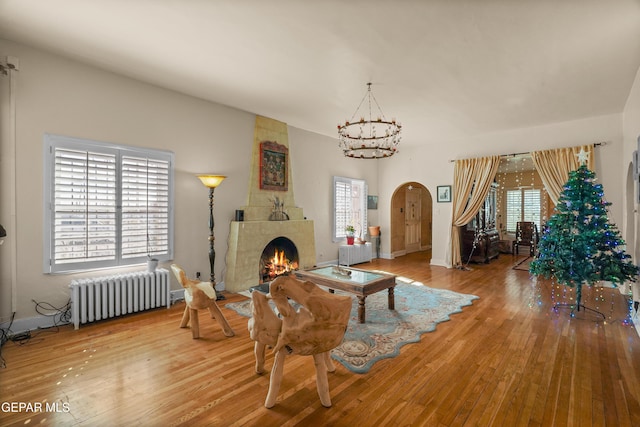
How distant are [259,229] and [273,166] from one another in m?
1.36

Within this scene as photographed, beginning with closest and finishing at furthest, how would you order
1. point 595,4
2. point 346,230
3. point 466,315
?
point 595,4, point 466,315, point 346,230

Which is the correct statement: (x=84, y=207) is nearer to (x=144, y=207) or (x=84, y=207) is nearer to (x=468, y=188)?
(x=144, y=207)

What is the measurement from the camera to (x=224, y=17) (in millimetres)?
2799

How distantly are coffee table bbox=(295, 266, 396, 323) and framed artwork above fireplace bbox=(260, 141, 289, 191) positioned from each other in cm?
205

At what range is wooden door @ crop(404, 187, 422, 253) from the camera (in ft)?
31.4

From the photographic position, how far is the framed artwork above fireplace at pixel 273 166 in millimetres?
5812

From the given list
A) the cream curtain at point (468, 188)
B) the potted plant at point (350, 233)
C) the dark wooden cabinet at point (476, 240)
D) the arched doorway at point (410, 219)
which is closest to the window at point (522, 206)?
the arched doorway at point (410, 219)

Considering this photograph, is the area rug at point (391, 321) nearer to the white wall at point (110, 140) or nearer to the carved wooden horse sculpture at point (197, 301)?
the carved wooden horse sculpture at point (197, 301)

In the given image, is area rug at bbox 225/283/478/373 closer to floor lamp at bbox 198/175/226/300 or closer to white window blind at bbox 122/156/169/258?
floor lamp at bbox 198/175/226/300

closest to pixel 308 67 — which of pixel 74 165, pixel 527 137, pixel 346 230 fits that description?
pixel 74 165

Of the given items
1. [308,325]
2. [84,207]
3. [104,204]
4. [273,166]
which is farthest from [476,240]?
[84,207]

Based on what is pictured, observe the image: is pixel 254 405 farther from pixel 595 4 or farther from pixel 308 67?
pixel 595 4

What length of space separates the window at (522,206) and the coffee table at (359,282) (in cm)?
793

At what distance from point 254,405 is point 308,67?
359 centimetres
